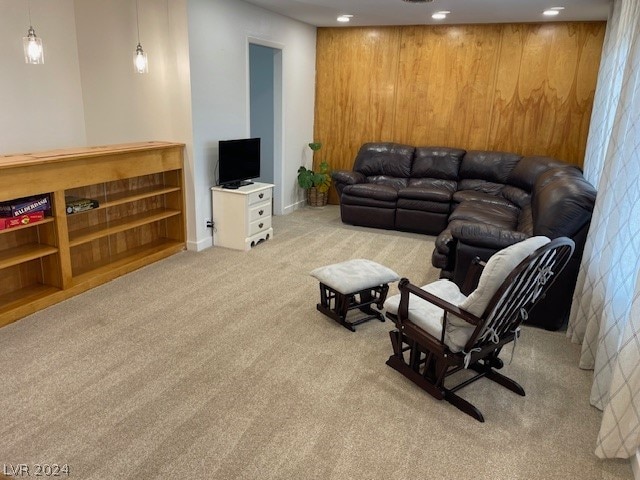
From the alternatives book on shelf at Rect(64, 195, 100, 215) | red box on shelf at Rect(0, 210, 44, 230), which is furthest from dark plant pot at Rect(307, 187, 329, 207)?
red box on shelf at Rect(0, 210, 44, 230)

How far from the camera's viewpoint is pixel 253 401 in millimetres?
2457

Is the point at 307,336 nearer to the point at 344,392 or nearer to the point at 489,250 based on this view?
the point at 344,392

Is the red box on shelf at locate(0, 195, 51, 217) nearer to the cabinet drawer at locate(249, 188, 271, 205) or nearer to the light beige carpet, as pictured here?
the light beige carpet

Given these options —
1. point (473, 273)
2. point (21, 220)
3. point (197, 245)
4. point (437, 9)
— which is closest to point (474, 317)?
point (473, 273)

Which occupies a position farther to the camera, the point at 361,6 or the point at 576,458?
the point at 361,6

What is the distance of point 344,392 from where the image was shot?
256 centimetres

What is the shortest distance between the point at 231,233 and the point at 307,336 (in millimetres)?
2056

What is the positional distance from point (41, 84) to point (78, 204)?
1.84 meters

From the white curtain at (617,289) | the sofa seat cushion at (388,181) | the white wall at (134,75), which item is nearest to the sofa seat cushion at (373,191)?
the sofa seat cushion at (388,181)

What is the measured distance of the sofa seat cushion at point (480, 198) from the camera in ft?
17.4

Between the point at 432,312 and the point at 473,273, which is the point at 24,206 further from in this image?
the point at 473,273

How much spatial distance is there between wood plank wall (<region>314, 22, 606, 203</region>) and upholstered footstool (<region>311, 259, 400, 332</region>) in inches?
144

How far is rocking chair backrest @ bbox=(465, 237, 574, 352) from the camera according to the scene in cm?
207

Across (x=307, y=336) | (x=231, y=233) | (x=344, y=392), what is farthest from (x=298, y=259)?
(x=344, y=392)
